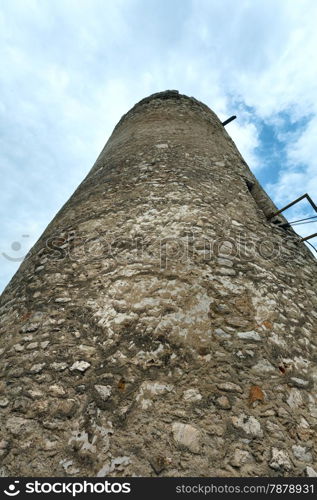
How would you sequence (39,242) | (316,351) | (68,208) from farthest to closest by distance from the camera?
(68,208) → (39,242) → (316,351)

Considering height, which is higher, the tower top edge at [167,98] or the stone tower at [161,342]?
the tower top edge at [167,98]

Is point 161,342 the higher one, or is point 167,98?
point 167,98

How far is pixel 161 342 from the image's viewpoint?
2.36m

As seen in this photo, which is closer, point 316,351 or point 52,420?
point 52,420

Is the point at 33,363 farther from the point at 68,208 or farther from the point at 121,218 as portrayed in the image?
the point at 68,208

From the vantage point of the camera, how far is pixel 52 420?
2.00m

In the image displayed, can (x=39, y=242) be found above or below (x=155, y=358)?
above

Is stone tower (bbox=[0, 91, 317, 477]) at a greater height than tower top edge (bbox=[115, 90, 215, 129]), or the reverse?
tower top edge (bbox=[115, 90, 215, 129])

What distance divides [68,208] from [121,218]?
1183 mm

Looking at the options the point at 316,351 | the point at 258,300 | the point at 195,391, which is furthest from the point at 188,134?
the point at 195,391

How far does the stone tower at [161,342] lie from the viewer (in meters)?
1.83

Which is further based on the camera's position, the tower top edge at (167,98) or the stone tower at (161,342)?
the tower top edge at (167,98)

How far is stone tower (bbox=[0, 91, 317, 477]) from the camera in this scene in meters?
1.83

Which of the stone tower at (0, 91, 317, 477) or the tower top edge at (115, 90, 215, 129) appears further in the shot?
the tower top edge at (115, 90, 215, 129)
